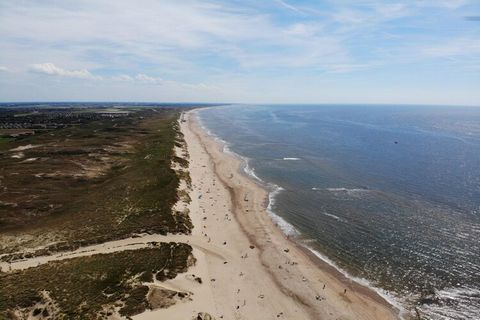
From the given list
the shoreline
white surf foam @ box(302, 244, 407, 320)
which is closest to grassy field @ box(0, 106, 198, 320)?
the shoreline

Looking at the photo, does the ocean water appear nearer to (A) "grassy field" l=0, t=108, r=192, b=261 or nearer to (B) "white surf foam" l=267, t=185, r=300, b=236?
(B) "white surf foam" l=267, t=185, r=300, b=236

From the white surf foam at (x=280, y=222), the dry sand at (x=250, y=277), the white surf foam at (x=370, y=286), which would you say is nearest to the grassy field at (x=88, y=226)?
the dry sand at (x=250, y=277)

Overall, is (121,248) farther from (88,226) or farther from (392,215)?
(392,215)

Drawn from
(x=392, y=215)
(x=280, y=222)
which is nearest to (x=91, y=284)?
(x=280, y=222)

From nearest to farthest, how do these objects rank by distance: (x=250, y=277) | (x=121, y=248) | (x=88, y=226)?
(x=250, y=277) < (x=121, y=248) < (x=88, y=226)

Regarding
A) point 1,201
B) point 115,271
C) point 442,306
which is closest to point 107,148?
point 1,201
